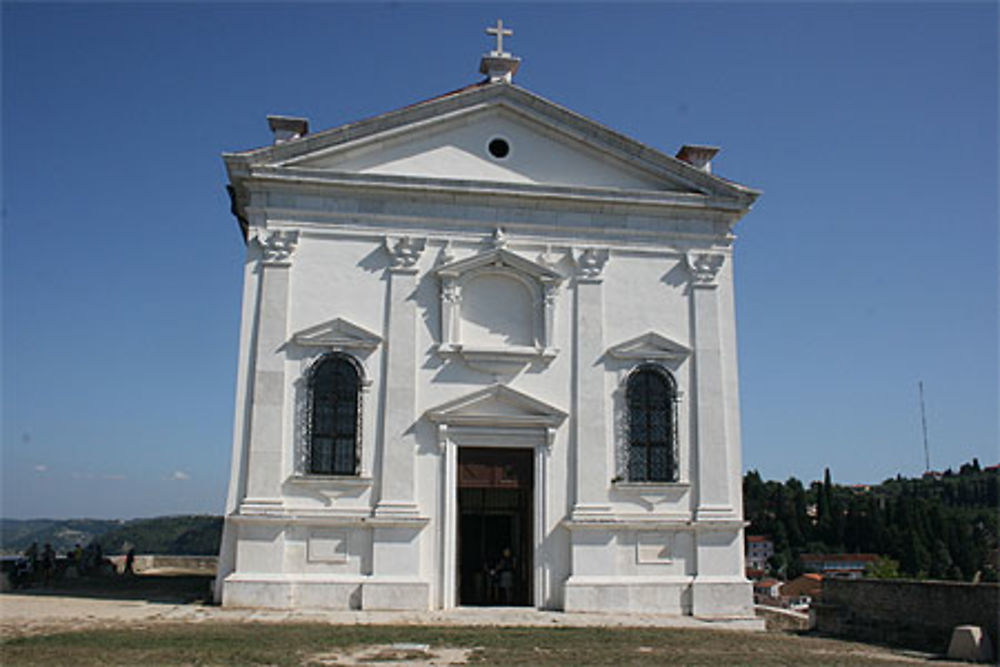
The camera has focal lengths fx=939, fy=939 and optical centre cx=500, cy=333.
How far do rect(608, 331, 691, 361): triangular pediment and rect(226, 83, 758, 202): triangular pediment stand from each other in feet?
11.4

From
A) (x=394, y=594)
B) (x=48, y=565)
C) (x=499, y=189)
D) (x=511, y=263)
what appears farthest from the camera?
(x=48, y=565)

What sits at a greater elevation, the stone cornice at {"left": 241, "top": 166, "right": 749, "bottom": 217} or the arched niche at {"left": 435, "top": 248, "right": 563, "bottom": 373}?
the stone cornice at {"left": 241, "top": 166, "right": 749, "bottom": 217}

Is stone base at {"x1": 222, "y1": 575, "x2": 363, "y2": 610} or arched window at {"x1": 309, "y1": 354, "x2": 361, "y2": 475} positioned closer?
stone base at {"x1": 222, "y1": 575, "x2": 363, "y2": 610}

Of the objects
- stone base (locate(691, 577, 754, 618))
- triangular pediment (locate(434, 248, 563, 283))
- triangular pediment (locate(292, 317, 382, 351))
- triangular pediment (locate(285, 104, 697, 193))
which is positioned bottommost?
stone base (locate(691, 577, 754, 618))

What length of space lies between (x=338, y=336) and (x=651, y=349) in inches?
274

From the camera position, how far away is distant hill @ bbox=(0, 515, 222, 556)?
61.3m

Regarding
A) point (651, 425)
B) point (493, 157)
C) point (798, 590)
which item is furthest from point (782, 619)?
point (798, 590)

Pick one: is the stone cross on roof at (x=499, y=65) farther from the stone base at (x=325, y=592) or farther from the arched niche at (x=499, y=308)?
the stone base at (x=325, y=592)

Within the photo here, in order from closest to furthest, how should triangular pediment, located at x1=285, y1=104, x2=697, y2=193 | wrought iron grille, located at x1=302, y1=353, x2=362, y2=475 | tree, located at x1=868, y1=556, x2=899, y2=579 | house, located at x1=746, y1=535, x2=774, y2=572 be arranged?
wrought iron grille, located at x1=302, y1=353, x2=362, y2=475, triangular pediment, located at x1=285, y1=104, x2=697, y2=193, tree, located at x1=868, y1=556, x2=899, y2=579, house, located at x1=746, y1=535, x2=774, y2=572

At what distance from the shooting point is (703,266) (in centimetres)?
2184

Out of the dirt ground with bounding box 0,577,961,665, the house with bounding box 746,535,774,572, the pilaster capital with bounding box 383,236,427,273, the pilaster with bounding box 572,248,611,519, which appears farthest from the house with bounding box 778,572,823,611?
the pilaster capital with bounding box 383,236,427,273

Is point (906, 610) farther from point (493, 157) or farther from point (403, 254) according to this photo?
point (493, 157)

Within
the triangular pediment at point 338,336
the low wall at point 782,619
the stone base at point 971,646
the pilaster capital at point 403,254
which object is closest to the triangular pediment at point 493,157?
the pilaster capital at point 403,254

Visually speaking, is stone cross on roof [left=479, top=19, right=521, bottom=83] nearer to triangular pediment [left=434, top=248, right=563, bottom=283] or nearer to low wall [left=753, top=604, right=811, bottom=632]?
triangular pediment [left=434, top=248, right=563, bottom=283]
